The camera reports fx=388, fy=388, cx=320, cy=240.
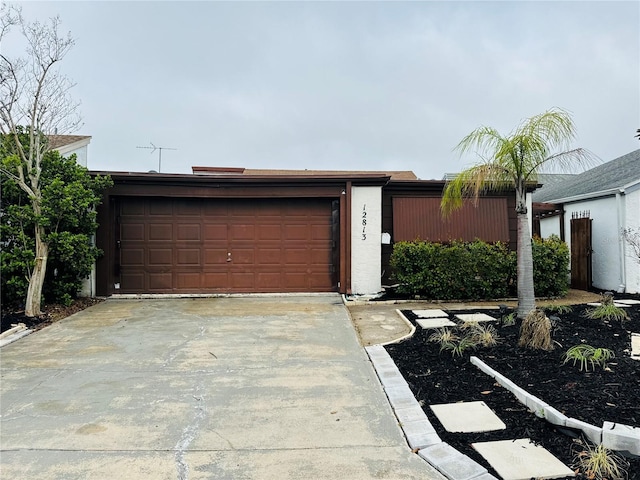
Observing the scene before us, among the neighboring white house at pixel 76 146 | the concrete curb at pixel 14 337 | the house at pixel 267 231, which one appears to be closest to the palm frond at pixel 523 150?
the house at pixel 267 231

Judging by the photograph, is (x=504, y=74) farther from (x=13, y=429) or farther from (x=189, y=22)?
(x=13, y=429)

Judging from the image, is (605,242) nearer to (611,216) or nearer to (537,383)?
(611,216)

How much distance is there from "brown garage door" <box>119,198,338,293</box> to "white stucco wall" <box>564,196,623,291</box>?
6.43m

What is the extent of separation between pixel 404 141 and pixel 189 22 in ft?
35.9

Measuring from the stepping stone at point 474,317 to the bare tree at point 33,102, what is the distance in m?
7.03

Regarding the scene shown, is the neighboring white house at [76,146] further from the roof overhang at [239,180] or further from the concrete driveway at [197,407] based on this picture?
the concrete driveway at [197,407]

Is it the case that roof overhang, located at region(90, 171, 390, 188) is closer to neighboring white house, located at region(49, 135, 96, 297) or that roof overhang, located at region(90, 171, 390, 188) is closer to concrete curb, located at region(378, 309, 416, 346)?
neighboring white house, located at region(49, 135, 96, 297)

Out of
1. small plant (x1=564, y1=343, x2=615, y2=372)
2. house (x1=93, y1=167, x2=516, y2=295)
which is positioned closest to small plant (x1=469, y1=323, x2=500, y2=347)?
small plant (x1=564, y1=343, x2=615, y2=372)

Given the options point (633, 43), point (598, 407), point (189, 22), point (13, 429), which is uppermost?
point (189, 22)

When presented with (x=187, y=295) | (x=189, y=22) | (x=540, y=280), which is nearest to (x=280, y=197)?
(x=187, y=295)

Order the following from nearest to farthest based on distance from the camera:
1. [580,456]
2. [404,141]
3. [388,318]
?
[580,456] < [388,318] < [404,141]

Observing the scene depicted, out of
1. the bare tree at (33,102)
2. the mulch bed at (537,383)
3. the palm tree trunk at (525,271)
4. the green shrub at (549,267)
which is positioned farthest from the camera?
the green shrub at (549,267)

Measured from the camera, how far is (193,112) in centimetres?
1535

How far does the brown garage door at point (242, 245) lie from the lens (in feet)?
29.4
